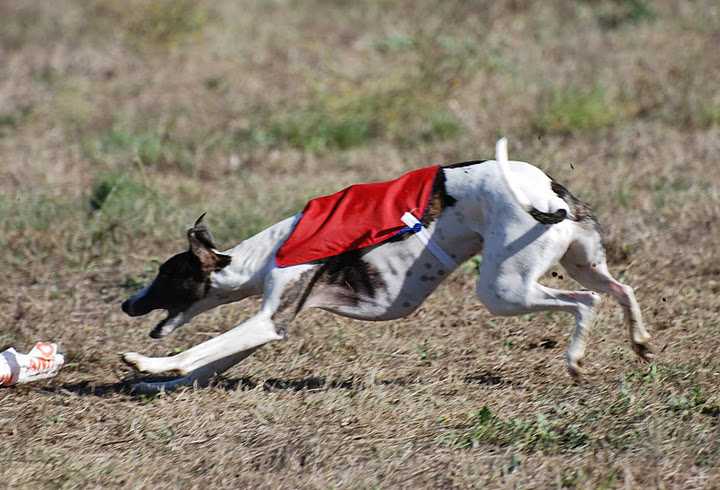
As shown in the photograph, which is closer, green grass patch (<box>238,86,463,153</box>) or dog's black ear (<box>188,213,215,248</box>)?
dog's black ear (<box>188,213,215,248</box>)

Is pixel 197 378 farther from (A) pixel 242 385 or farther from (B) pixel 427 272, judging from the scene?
(B) pixel 427 272

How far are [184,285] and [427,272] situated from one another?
111 centimetres

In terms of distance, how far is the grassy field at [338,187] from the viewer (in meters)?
4.66

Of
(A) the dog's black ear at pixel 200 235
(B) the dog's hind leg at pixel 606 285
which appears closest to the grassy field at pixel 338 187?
(B) the dog's hind leg at pixel 606 285

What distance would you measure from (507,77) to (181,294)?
6254 millimetres

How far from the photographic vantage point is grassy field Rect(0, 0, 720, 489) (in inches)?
183

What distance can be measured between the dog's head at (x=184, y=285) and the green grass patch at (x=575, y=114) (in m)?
5.09

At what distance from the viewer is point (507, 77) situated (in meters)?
11.1

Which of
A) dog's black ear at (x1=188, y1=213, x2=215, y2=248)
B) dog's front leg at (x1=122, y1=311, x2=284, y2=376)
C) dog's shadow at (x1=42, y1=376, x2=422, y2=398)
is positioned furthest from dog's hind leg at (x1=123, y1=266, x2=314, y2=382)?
dog's black ear at (x1=188, y1=213, x2=215, y2=248)

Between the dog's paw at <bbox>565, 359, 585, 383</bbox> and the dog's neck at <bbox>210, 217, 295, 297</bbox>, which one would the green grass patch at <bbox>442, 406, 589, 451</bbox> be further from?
the dog's neck at <bbox>210, 217, 295, 297</bbox>

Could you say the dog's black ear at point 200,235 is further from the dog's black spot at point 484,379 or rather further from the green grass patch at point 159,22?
the green grass patch at point 159,22

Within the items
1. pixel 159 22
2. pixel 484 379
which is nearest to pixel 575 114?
pixel 484 379

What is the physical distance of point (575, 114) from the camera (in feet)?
32.8

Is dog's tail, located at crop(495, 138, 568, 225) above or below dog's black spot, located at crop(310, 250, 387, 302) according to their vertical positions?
above
